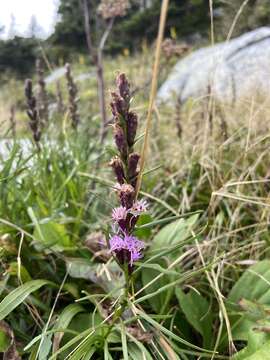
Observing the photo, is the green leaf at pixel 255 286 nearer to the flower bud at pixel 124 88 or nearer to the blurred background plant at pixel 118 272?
the blurred background plant at pixel 118 272

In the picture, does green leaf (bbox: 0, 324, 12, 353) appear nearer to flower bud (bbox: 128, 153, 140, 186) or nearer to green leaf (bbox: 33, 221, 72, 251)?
green leaf (bbox: 33, 221, 72, 251)

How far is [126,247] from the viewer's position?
0.93m

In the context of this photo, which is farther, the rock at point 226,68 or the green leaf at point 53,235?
the rock at point 226,68

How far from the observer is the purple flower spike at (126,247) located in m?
0.93

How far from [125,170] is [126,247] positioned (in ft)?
0.48

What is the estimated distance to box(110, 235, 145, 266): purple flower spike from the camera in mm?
930

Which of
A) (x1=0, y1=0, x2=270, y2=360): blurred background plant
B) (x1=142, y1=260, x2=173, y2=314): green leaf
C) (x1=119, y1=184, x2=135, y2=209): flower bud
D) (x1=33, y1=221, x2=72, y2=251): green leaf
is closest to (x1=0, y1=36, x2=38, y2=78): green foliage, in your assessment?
(x1=0, y1=0, x2=270, y2=360): blurred background plant

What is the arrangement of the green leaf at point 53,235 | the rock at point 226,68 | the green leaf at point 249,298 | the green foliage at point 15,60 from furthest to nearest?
the green foliage at point 15,60 → the rock at point 226,68 → the green leaf at point 53,235 → the green leaf at point 249,298

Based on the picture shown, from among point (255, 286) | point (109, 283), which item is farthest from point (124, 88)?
point (255, 286)

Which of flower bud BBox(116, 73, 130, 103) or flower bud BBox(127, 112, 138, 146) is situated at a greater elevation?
flower bud BBox(116, 73, 130, 103)

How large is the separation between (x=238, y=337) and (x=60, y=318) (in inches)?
19.1

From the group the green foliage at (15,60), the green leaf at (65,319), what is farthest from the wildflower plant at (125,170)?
the green foliage at (15,60)

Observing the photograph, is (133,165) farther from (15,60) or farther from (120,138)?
(15,60)

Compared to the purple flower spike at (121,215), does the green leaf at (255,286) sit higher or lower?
lower
